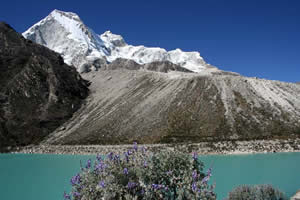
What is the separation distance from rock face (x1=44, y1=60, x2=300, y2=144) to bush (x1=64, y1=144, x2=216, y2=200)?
154 feet

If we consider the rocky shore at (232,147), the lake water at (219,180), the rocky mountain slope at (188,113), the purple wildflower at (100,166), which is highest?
the rocky mountain slope at (188,113)

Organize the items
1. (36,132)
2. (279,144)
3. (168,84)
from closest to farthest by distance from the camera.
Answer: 1. (279,144)
2. (36,132)
3. (168,84)

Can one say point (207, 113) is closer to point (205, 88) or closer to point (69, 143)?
point (205, 88)

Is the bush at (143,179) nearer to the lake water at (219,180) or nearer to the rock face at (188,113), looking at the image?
the lake water at (219,180)

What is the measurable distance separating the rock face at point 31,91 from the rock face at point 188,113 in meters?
5.51

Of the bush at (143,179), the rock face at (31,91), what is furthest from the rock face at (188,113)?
the bush at (143,179)

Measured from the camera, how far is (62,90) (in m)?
96.7

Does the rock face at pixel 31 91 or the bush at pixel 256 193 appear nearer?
the bush at pixel 256 193

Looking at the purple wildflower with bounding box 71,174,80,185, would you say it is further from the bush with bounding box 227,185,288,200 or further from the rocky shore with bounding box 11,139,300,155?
the rocky shore with bounding box 11,139,300,155

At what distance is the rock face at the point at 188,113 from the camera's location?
60312mm

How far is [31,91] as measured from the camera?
90.2m

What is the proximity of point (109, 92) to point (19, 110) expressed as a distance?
30.2 meters

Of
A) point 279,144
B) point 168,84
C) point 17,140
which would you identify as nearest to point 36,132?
point 17,140

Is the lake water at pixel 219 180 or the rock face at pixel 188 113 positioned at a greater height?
the rock face at pixel 188 113
